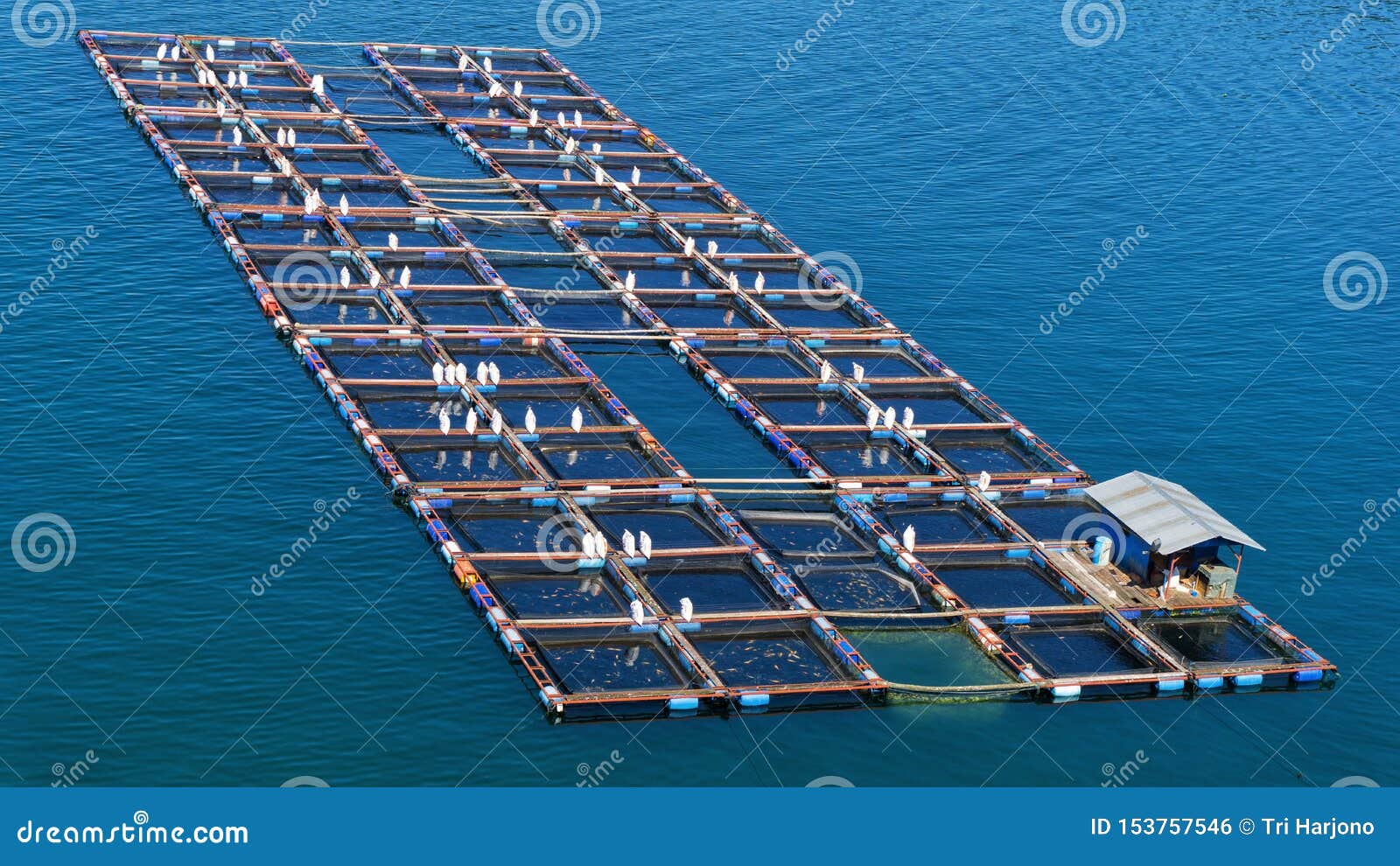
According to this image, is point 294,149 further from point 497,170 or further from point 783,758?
point 783,758

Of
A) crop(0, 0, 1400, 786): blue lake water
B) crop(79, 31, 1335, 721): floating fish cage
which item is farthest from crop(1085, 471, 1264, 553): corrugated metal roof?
crop(0, 0, 1400, 786): blue lake water

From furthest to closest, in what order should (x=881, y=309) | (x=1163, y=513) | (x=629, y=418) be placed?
(x=881, y=309) → (x=629, y=418) → (x=1163, y=513)

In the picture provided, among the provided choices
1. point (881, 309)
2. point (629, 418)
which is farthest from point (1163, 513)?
point (881, 309)

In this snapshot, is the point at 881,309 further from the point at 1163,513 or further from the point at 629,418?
the point at 1163,513

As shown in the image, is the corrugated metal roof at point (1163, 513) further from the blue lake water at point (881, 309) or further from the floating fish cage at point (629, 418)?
the blue lake water at point (881, 309)

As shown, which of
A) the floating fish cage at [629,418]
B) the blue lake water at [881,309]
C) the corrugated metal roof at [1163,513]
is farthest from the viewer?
the corrugated metal roof at [1163,513]

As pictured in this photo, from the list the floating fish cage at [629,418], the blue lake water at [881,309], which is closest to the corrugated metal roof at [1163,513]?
the floating fish cage at [629,418]

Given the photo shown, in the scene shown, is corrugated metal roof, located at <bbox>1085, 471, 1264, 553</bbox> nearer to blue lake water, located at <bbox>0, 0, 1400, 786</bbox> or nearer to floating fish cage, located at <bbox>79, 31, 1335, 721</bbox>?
floating fish cage, located at <bbox>79, 31, 1335, 721</bbox>
